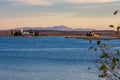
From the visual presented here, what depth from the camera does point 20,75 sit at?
81.8 feet

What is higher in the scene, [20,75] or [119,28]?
[119,28]

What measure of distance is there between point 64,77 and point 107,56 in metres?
18.1

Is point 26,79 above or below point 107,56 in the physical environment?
below

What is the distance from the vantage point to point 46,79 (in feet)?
72.9

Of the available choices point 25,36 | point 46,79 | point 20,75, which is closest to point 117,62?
point 46,79

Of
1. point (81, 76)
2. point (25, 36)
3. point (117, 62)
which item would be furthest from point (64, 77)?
point (25, 36)

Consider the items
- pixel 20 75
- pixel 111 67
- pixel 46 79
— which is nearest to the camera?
pixel 111 67

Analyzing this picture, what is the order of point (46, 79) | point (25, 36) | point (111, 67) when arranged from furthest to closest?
1. point (25, 36)
2. point (46, 79)
3. point (111, 67)

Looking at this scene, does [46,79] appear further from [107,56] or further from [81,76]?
[107,56]

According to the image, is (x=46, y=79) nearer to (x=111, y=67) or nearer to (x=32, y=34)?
(x=111, y=67)

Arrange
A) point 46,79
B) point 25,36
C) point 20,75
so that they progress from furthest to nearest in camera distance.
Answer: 1. point 25,36
2. point 20,75
3. point 46,79

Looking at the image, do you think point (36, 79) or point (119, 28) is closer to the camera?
point (119, 28)

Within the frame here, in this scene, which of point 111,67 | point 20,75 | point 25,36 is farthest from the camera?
point 25,36

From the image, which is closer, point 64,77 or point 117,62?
point 117,62
